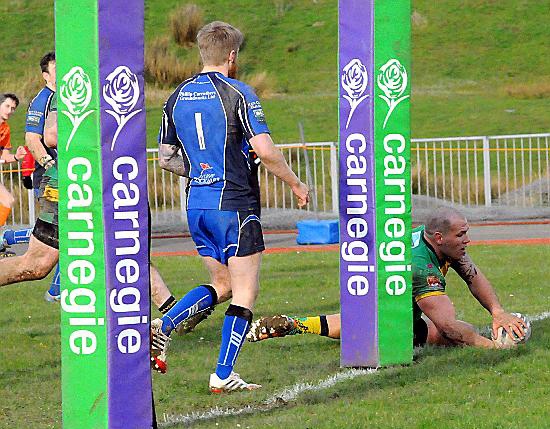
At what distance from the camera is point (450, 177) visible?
24.9 metres

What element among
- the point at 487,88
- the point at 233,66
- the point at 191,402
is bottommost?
the point at 191,402

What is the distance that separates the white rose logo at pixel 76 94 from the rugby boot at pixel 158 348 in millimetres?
1591

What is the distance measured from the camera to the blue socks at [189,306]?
811cm

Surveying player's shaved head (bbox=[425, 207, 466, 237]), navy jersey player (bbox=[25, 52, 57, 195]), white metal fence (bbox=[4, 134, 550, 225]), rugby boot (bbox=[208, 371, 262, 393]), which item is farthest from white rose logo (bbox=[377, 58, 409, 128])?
white metal fence (bbox=[4, 134, 550, 225])

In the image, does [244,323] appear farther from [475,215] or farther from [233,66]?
[475,215]

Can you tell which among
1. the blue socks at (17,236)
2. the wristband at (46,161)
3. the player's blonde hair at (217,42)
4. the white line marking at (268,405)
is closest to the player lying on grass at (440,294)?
the white line marking at (268,405)

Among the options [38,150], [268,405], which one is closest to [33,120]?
[38,150]

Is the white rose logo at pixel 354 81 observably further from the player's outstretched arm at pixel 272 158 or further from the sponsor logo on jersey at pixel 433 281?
the sponsor logo on jersey at pixel 433 281

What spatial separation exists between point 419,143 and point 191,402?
18.0 meters

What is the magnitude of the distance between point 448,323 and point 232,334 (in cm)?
167

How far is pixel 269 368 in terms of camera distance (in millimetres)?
8789

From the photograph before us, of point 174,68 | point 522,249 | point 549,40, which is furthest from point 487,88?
point 522,249

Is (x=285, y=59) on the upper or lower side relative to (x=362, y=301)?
upper

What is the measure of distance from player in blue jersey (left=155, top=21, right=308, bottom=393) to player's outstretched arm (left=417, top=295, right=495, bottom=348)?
4.65 feet
